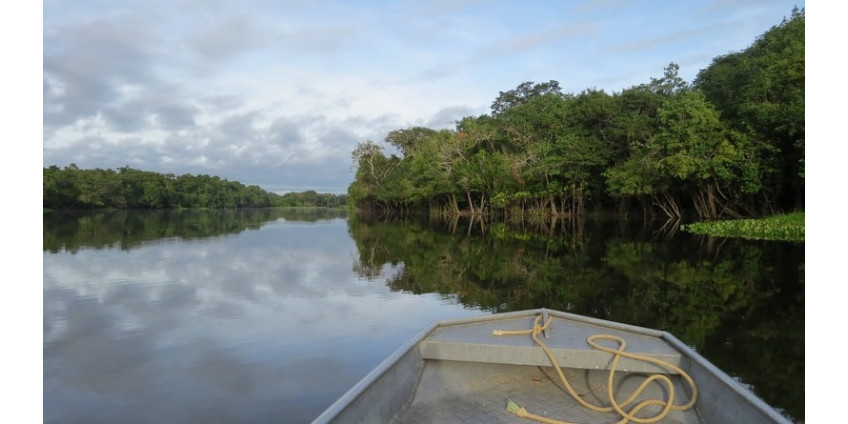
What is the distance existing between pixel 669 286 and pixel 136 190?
9236cm

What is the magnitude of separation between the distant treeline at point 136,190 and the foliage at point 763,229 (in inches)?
2892

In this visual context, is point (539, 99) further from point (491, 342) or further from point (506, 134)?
point (491, 342)

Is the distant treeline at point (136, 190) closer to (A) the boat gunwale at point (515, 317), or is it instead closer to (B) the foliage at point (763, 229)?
(B) the foliage at point (763, 229)

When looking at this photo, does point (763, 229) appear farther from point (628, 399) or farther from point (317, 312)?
point (628, 399)

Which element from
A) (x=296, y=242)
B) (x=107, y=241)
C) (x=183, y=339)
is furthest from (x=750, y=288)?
(x=107, y=241)

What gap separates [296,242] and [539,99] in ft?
85.9

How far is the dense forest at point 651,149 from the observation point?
2295 centimetres

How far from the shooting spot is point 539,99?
1613 inches

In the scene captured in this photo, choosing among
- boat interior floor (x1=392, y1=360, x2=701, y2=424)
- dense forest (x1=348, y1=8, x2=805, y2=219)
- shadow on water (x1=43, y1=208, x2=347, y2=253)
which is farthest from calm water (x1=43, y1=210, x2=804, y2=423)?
dense forest (x1=348, y1=8, x2=805, y2=219)

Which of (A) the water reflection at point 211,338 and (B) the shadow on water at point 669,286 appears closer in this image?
(A) the water reflection at point 211,338

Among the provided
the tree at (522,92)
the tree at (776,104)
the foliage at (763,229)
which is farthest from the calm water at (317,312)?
the tree at (522,92)

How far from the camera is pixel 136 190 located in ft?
274

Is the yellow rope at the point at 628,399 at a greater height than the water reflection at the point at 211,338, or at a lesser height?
greater

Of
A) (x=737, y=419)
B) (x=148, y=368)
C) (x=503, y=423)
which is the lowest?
(x=148, y=368)
